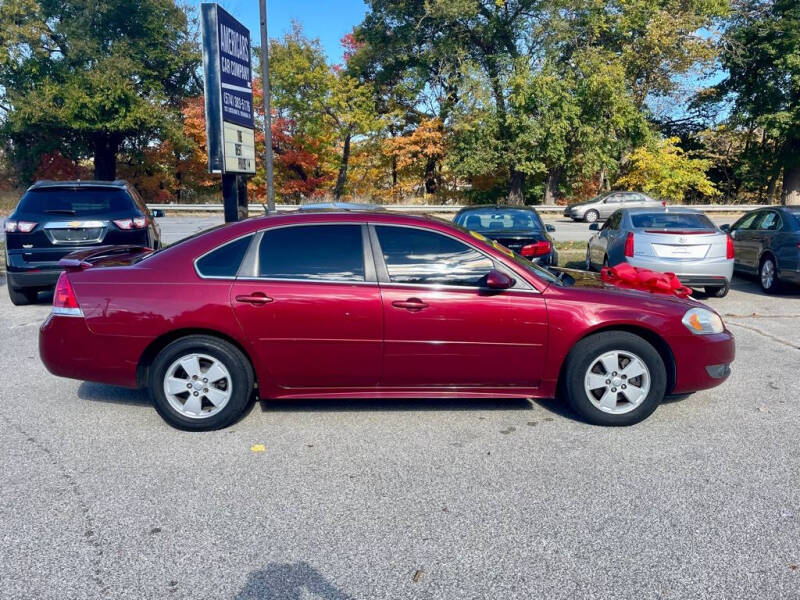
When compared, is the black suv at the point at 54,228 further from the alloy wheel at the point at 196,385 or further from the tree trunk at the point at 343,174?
the tree trunk at the point at 343,174

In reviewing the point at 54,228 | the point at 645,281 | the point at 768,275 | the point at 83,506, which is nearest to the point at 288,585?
the point at 83,506

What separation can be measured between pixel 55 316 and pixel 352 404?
2.33 m

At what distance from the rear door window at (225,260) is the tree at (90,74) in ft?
109

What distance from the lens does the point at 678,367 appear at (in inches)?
186

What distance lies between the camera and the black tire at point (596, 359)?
4613 mm

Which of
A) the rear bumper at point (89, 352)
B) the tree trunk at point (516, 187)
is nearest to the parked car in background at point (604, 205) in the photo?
the tree trunk at point (516, 187)

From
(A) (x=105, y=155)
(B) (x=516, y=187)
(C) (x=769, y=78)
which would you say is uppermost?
(C) (x=769, y=78)

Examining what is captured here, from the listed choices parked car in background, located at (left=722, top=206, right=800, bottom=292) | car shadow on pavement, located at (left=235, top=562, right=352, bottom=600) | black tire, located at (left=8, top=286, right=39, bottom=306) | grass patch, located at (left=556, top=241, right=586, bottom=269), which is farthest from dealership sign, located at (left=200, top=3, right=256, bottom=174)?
parked car in background, located at (left=722, top=206, right=800, bottom=292)

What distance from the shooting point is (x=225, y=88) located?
33.5 ft

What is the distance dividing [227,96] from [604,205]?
22.2m

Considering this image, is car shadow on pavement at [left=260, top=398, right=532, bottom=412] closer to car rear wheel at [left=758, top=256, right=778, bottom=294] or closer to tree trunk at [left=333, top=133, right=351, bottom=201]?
car rear wheel at [left=758, top=256, right=778, bottom=294]

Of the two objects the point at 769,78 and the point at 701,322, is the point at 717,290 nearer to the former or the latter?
the point at 701,322

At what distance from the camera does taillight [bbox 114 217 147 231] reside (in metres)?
9.00

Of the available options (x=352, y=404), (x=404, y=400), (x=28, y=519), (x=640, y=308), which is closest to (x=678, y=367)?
(x=640, y=308)
